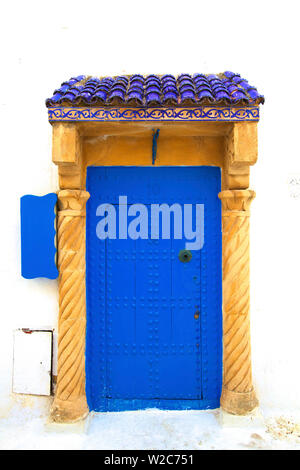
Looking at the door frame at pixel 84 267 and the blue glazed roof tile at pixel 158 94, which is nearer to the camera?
the blue glazed roof tile at pixel 158 94

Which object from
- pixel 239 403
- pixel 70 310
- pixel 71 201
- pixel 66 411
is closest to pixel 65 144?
pixel 71 201

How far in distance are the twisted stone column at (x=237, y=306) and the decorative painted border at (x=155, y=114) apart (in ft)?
2.03

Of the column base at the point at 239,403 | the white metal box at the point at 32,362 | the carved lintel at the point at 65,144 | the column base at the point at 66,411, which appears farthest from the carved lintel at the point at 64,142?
the column base at the point at 239,403

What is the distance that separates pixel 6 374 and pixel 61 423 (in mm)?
750

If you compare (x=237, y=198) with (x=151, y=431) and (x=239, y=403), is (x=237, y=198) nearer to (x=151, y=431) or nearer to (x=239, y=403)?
(x=239, y=403)

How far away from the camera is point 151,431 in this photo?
274cm

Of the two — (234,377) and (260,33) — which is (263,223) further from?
(260,33)

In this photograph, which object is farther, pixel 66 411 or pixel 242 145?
pixel 66 411

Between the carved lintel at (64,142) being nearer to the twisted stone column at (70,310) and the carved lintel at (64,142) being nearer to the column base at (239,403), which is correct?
the twisted stone column at (70,310)

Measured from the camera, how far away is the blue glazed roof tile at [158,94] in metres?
2.56

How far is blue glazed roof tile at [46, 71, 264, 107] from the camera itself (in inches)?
101

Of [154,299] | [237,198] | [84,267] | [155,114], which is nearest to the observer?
[155,114]

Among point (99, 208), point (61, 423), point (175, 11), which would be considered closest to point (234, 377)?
point (61, 423)

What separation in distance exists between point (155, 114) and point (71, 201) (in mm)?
996
